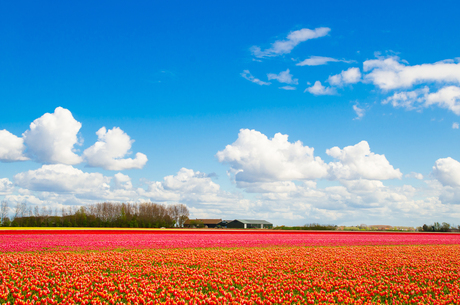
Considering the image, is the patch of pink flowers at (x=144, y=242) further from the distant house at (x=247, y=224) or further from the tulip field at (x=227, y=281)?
the distant house at (x=247, y=224)

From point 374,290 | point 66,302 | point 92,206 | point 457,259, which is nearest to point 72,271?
point 66,302

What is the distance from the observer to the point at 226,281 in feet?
37.3

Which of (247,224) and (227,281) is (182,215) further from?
(227,281)

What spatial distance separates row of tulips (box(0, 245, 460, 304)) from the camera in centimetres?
954

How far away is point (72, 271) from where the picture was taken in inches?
512

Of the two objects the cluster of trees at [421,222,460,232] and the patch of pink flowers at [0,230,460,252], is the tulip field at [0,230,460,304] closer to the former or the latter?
the patch of pink flowers at [0,230,460,252]

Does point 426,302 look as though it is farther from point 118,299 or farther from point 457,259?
point 457,259

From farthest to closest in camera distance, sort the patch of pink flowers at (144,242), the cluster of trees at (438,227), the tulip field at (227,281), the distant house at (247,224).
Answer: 1. the distant house at (247,224)
2. the cluster of trees at (438,227)
3. the patch of pink flowers at (144,242)
4. the tulip field at (227,281)

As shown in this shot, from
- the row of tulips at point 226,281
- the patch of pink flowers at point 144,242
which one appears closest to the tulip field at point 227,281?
the row of tulips at point 226,281

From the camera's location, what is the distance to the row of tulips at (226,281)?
31.3 ft

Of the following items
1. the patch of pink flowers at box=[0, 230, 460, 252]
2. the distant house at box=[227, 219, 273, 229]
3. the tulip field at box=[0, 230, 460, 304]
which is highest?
the tulip field at box=[0, 230, 460, 304]

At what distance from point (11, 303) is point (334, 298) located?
9.54m

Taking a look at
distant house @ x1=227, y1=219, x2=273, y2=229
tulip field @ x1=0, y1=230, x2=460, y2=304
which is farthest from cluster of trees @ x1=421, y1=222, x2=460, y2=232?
tulip field @ x1=0, y1=230, x2=460, y2=304

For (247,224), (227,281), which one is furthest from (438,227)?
(227,281)
